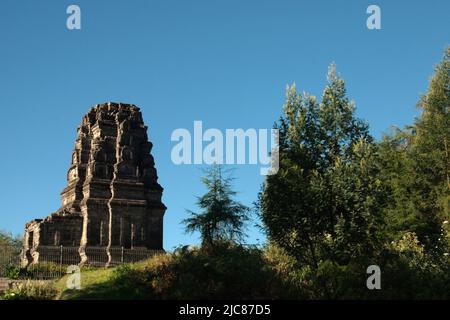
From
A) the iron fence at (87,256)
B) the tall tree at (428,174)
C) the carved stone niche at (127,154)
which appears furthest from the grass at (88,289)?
Result: the carved stone niche at (127,154)

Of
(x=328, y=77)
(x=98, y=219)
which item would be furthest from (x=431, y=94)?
(x=98, y=219)

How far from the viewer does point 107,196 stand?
2110 inches

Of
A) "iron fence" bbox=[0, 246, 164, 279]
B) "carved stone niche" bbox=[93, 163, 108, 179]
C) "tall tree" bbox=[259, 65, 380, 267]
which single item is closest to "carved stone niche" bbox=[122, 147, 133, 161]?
"carved stone niche" bbox=[93, 163, 108, 179]

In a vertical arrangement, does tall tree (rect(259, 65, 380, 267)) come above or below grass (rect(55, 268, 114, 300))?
above

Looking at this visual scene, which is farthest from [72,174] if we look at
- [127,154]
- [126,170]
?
[127,154]

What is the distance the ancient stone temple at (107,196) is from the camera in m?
51.9

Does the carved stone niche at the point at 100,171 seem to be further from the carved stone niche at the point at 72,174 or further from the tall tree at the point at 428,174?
the tall tree at the point at 428,174

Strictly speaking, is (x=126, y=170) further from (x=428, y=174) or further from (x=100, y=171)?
(x=428, y=174)

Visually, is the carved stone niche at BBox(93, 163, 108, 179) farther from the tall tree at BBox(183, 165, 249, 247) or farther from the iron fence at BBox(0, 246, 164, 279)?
the tall tree at BBox(183, 165, 249, 247)

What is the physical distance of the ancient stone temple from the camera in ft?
170

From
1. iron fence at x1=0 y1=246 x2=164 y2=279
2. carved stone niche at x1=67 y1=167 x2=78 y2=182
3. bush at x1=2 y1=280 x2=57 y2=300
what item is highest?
carved stone niche at x1=67 y1=167 x2=78 y2=182

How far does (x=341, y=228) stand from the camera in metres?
26.6

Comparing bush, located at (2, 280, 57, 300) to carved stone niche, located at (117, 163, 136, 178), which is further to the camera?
carved stone niche, located at (117, 163, 136, 178)
